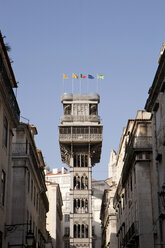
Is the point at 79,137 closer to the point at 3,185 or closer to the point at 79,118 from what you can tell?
the point at 79,118

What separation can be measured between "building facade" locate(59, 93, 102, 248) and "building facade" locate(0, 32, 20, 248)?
2677 inches

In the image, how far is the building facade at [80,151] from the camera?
9550cm

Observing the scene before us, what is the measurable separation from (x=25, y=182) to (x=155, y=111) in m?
15.3

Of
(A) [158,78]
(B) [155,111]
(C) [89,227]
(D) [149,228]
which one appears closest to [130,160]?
(D) [149,228]

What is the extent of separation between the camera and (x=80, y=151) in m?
104

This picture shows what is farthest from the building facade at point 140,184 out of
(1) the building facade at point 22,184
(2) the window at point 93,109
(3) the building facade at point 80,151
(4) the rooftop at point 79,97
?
(4) the rooftop at point 79,97

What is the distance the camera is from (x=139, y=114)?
145 feet

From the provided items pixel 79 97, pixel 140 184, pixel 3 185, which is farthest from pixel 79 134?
pixel 3 185

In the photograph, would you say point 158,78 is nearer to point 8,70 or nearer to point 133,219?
point 8,70

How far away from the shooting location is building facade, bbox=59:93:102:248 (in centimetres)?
9550

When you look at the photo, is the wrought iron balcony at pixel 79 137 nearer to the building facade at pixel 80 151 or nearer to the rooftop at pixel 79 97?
the building facade at pixel 80 151

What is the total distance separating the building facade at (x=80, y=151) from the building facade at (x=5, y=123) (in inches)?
2677

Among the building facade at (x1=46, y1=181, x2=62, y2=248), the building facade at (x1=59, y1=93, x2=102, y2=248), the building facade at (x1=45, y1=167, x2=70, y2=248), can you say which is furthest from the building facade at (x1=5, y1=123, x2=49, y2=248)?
the building facade at (x1=45, y1=167, x2=70, y2=248)

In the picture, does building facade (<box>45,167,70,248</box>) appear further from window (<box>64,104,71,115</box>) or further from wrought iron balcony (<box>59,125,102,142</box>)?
window (<box>64,104,71,115</box>)
